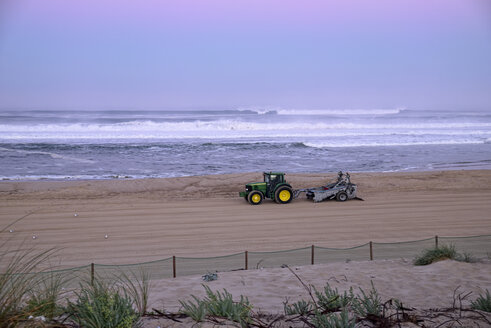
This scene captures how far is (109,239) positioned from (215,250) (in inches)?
133

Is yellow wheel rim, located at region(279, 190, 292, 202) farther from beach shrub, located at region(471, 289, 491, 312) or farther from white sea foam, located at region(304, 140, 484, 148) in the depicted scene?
white sea foam, located at region(304, 140, 484, 148)

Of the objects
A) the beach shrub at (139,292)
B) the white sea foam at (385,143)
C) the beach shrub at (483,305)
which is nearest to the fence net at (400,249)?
the beach shrub at (483,305)

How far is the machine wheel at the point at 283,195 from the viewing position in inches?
698

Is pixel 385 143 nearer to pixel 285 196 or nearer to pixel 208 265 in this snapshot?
pixel 285 196

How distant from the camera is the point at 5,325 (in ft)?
12.9

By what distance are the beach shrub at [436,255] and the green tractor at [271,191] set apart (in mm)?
7691

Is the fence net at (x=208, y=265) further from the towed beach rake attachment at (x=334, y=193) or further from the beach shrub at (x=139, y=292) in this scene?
the towed beach rake attachment at (x=334, y=193)

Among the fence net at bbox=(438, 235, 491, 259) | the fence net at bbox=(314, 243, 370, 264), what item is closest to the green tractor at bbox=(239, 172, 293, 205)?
the fence net at bbox=(314, 243, 370, 264)

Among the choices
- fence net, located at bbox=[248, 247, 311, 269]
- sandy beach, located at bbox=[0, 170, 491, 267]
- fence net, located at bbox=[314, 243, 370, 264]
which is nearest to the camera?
fence net, located at bbox=[248, 247, 311, 269]

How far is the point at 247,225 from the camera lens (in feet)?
48.6

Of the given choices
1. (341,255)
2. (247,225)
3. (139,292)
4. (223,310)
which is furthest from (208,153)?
(223,310)

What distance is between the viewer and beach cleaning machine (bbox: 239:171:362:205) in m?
17.8

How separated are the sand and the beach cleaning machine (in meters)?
0.39

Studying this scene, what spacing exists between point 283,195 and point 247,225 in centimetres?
337
